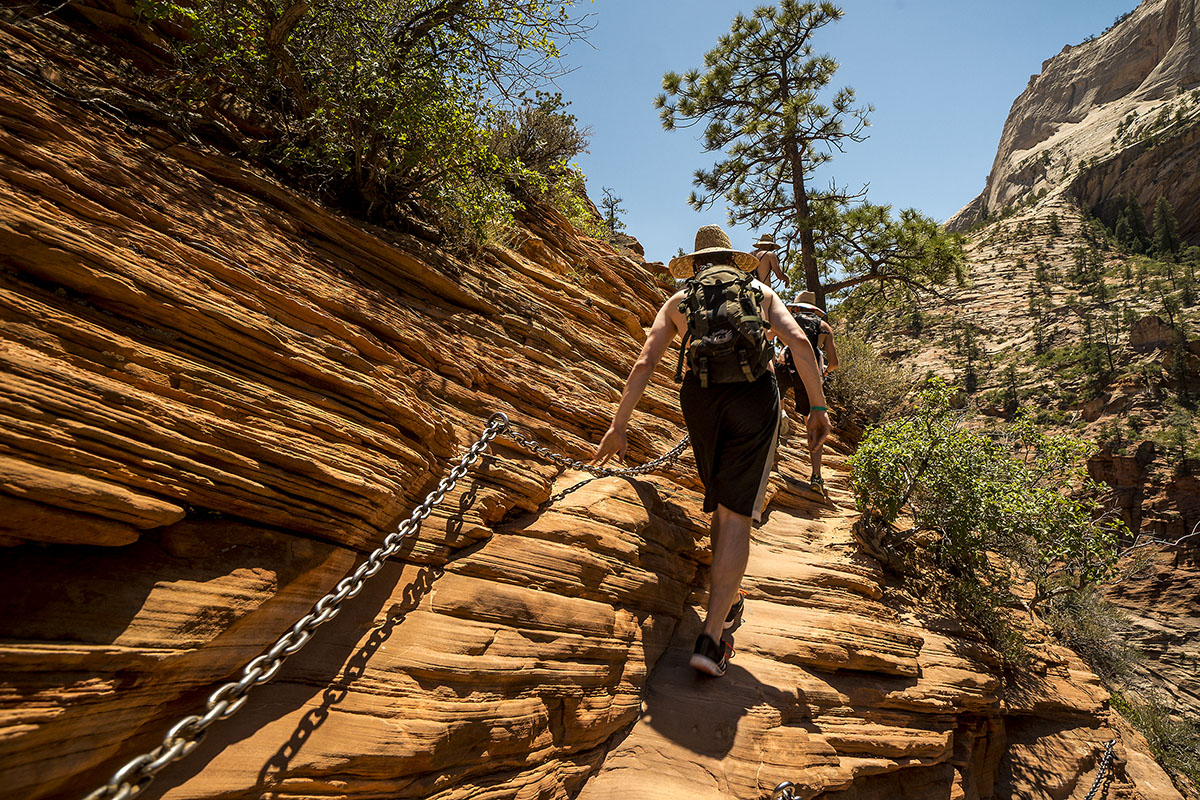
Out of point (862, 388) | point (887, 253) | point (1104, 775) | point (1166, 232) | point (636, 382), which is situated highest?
point (1166, 232)

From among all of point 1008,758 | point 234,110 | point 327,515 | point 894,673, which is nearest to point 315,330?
point 327,515

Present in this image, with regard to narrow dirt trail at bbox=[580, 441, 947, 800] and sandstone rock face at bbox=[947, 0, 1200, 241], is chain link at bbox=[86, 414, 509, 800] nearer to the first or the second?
narrow dirt trail at bbox=[580, 441, 947, 800]

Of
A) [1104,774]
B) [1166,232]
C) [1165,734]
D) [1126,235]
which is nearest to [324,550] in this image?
[1104,774]

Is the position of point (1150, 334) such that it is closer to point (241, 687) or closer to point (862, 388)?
point (862, 388)

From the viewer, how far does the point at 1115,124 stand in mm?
82500

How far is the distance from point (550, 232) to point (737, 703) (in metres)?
5.91

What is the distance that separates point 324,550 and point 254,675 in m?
0.71

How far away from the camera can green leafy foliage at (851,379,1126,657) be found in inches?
220

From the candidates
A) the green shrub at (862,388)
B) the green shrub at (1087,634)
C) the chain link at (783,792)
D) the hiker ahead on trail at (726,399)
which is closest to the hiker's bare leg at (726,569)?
the hiker ahead on trail at (726,399)

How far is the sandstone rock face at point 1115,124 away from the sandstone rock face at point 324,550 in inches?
3315

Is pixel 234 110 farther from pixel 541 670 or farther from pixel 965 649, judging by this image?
pixel 965 649

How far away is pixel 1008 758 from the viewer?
5121mm

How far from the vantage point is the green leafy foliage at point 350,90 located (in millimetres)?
3934

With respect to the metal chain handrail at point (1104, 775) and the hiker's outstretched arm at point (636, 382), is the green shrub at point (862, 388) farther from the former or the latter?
the hiker's outstretched arm at point (636, 382)
